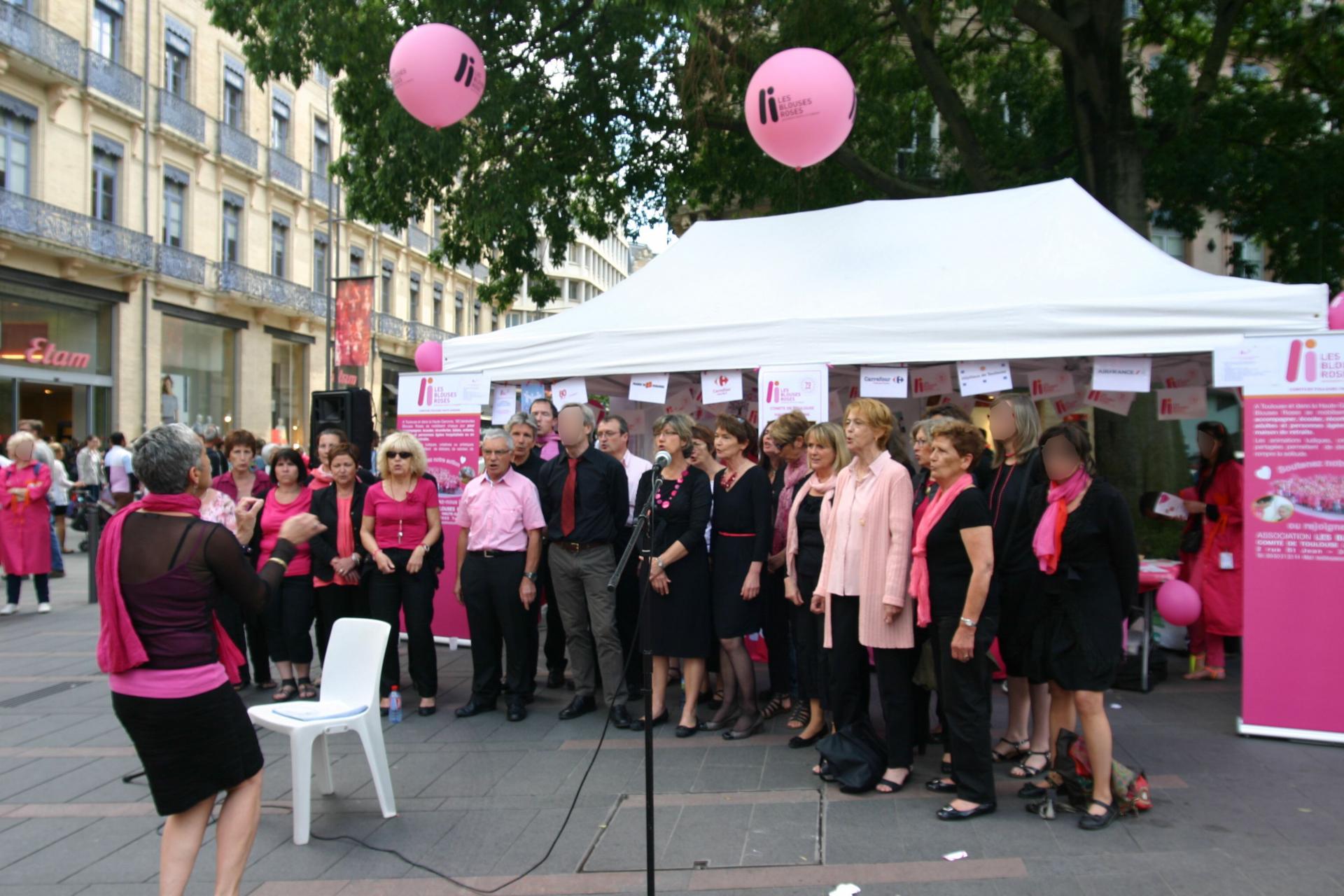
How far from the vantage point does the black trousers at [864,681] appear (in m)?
4.64

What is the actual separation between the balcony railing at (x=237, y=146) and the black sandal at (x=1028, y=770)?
2547 centimetres

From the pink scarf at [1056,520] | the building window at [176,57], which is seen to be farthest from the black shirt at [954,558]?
the building window at [176,57]

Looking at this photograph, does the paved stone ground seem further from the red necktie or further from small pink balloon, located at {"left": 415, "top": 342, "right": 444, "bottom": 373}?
small pink balloon, located at {"left": 415, "top": 342, "right": 444, "bottom": 373}

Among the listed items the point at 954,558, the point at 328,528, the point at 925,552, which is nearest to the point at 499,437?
the point at 328,528

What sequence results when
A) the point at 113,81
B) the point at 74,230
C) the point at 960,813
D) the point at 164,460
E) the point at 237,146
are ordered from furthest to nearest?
1. the point at 237,146
2. the point at 113,81
3. the point at 74,230
4. the point at 960,813
5. the point at 164,460

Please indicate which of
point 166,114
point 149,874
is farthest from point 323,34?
point 166,114

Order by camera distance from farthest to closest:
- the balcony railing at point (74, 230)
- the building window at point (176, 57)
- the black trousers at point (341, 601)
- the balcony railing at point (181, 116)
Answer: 1. the building window at point (176, 57)
2. the balcony railing at point (181, 116)
3. the balcony railing at point (74, 230)
4. the black trousers at point (341, 601)

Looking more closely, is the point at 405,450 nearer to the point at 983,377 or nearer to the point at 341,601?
the point at 341,601

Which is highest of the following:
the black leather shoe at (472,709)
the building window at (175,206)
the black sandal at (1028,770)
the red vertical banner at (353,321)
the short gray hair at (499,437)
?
the building window at (175,206)

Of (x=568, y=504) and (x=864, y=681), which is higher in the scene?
(x=568, y=504)

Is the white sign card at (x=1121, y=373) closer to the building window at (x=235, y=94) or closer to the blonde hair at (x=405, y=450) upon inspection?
the blonde hair at (x=405, y=450)

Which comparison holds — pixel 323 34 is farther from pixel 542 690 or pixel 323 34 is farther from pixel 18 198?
pixel 18 198

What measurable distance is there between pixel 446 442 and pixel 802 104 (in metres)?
3.92

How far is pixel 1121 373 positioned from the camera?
6.01 metres
